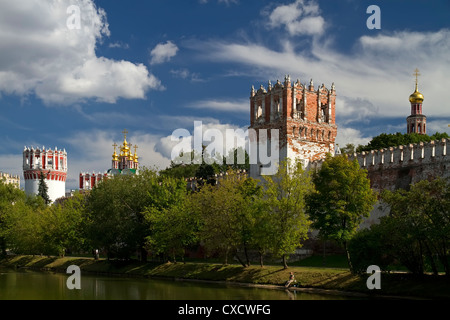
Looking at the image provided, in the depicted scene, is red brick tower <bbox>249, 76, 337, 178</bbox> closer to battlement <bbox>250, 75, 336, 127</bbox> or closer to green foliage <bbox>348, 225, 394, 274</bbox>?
battlement <bbox>250, 75, 336, 127</bbox>

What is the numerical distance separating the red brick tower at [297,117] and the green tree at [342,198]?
11.0 meters

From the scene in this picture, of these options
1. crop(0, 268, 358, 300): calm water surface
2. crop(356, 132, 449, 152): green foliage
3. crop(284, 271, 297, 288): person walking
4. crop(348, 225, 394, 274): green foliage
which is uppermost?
crop(356, 132, 449, 152): green foliage

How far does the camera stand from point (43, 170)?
104000mm

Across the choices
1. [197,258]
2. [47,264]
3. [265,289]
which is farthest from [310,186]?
[47,264]

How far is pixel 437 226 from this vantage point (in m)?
27.5

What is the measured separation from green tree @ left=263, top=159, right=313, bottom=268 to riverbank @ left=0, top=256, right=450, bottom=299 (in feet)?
5.45

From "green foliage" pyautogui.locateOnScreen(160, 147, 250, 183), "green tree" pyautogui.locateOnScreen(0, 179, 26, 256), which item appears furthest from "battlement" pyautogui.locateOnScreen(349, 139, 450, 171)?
"green tree" pyautogui.locateOnScreen(0, 179, 26, 256)

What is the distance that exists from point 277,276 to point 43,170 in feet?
251

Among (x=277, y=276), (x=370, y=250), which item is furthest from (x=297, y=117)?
(x=370, y=250)

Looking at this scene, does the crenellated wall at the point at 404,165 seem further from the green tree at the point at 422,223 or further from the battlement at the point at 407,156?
the green tree at the point at 422,223

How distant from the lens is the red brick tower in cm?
4672

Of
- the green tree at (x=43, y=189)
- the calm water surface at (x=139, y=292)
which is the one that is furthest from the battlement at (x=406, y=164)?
the green tree at (x=43, y=189)

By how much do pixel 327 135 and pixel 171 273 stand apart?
1716 centimetres

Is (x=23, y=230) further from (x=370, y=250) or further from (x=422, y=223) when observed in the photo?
(x=422, y=223)
